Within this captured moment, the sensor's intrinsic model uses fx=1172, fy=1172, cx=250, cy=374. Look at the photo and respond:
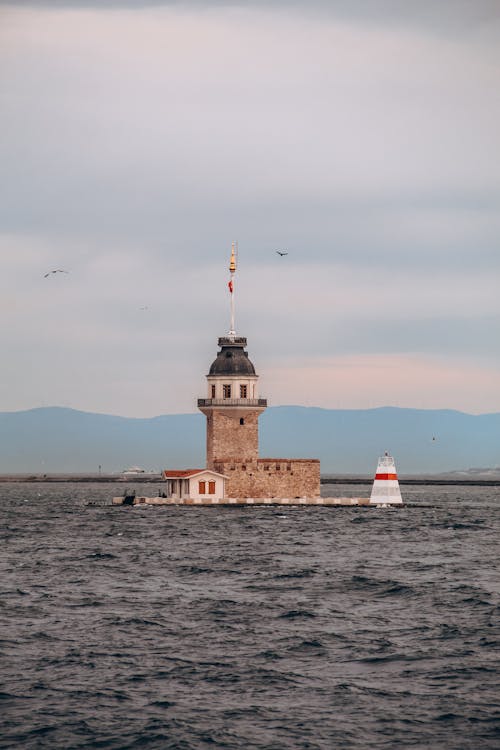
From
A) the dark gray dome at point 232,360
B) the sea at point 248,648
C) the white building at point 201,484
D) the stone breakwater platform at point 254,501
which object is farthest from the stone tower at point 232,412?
the sea at point 248,648

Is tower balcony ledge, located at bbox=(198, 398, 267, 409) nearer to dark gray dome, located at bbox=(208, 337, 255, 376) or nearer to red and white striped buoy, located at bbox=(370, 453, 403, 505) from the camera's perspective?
dark gray dome, located at bbox=(208, 337, 255, 376)

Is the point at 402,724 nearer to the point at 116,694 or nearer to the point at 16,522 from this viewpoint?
the point at 116,694

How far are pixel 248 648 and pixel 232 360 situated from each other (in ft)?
209

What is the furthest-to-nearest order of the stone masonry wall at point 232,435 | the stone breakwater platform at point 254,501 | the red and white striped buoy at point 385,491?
the red and white striped buoy at point 385,491, the stone masonry wall at point 232,435, the stone breakwater platform at point 254,501

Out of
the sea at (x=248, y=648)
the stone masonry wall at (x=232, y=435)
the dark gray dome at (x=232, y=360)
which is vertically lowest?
the sea at (x=248, y=648)

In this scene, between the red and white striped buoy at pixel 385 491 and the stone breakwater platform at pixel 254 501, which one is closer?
the stone breakwater platform at pixel 254 501

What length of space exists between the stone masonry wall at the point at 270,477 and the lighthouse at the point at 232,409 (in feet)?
2.30

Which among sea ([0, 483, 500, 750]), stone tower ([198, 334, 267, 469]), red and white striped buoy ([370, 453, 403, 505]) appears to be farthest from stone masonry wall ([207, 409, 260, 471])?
sea ([0, 483, 500, 750])

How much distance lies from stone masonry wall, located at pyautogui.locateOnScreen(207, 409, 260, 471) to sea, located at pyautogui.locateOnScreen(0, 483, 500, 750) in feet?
111

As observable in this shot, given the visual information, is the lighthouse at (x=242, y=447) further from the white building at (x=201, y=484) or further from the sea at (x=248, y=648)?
the sea at (x=248, y=648)

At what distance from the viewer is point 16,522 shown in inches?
3172

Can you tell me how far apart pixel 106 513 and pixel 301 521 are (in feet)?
63.2

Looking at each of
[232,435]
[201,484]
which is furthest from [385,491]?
[201,484]

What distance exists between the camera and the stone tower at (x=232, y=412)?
89188 mm
